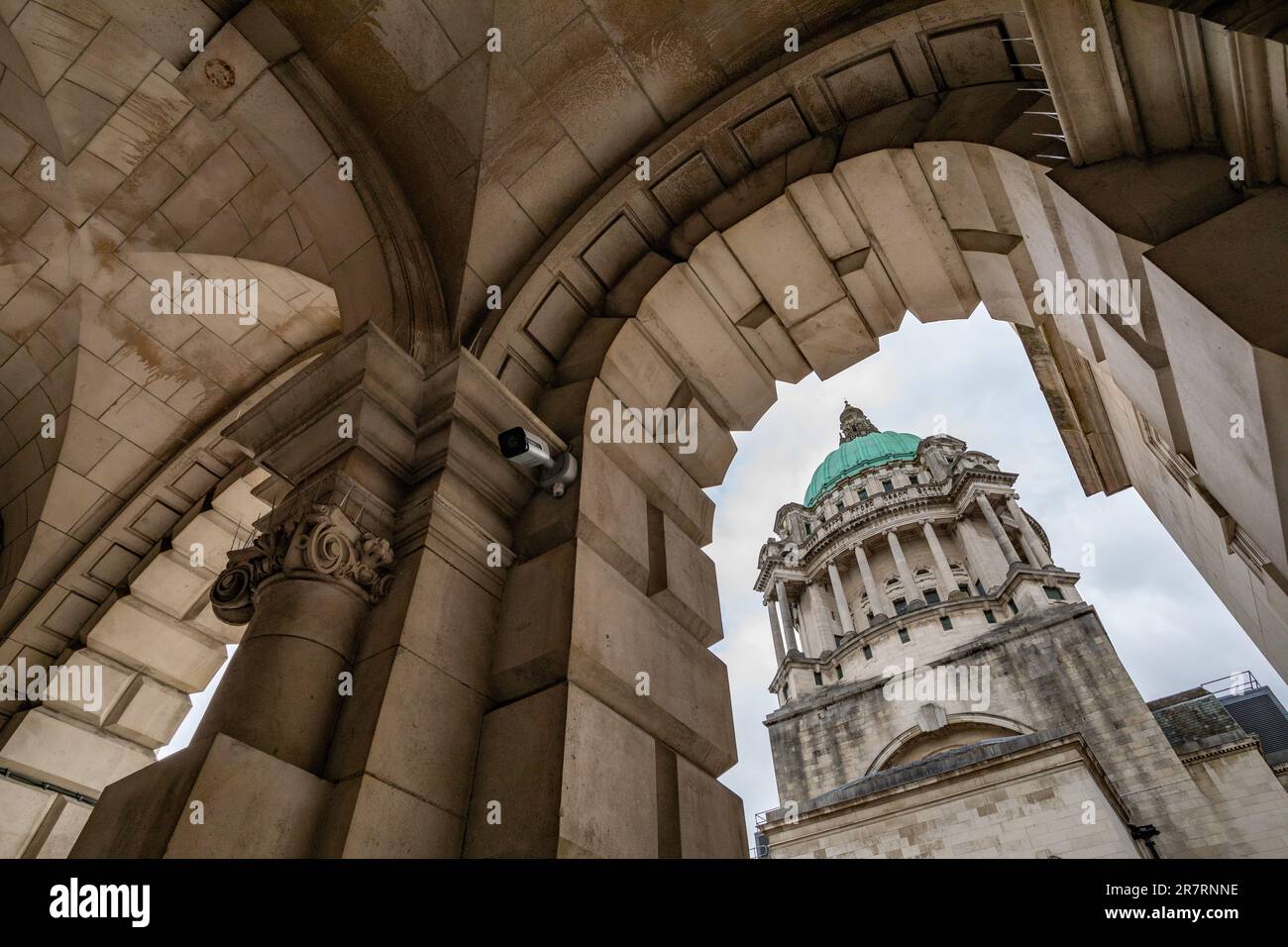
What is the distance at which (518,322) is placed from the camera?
16.7ft

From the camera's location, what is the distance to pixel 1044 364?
7.01m

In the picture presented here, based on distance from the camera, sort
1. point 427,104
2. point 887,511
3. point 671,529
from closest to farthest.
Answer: point 671,529
point 427,104
point 887,511

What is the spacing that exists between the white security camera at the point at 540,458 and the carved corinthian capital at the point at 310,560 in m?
0.81

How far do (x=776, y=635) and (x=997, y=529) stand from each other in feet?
43.2

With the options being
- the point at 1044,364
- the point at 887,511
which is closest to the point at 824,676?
the point at 887,511

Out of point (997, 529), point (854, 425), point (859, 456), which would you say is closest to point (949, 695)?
point (997, 529)

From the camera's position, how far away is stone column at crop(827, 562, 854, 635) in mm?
39094

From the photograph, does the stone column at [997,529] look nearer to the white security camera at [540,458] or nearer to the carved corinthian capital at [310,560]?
the white security camera at [540,458]

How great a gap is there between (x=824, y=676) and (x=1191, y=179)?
36.8 meters

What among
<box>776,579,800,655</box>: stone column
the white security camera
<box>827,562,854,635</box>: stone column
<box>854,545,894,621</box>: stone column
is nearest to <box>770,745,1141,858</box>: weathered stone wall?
<box>854,545,894,621</box>: stone column

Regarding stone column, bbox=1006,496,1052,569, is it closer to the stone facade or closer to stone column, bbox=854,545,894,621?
stone column, bbox=854,545,894,621

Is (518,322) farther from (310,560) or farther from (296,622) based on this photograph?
(296,622)

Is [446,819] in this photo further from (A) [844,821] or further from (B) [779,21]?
(A) [844,821]
